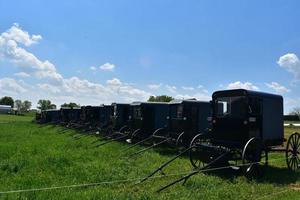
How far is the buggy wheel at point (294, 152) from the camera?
15.0m

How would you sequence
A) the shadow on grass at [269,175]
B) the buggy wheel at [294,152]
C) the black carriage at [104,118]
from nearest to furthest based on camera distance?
the shadow on grass at [269,175]
the buggy wheel at [294,152]
the black carriage at [104,118]

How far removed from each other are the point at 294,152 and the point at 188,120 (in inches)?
223

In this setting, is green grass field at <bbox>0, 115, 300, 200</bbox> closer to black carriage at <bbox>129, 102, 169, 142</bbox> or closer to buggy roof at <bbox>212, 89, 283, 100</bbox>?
buggy roof at <bbox>212, 89, 283, 100</bbox>

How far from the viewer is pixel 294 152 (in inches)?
601

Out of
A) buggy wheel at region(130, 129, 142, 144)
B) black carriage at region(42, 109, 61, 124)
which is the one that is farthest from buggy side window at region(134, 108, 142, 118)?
black carriage at region(42, 109, 61, 124)

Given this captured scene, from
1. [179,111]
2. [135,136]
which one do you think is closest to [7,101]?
[135,136]

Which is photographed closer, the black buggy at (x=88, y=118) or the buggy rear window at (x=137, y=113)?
the buggy rear window at (x=137, y=113)

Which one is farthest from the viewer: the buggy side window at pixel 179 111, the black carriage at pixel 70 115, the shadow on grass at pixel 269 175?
the black carriage at pixel 70 115

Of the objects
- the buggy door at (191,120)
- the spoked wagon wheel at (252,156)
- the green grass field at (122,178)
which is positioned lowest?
the green grass field at (122,178)

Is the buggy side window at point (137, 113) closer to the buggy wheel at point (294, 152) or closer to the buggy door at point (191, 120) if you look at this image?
the buggy door at point (191, 120)

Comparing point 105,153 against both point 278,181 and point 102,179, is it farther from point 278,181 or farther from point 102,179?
point 278,181

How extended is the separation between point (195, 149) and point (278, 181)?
2951 mm

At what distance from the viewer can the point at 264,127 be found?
1430cm

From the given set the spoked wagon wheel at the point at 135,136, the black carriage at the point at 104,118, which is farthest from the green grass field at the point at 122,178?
the black carriage at the point at 104,118
